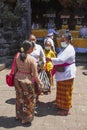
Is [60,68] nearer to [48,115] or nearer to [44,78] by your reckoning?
[48,115]

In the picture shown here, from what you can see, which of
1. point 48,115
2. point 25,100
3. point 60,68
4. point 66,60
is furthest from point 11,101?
point 66,60

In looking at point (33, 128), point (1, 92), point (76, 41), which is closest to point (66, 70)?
point (33, 128)

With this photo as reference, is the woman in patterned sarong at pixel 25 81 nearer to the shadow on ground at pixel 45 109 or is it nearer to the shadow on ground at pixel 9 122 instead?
the shadow on ground at pixel 9 122

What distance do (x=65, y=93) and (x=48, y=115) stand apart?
557 millimetres

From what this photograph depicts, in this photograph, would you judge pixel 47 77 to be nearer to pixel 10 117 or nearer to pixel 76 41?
pixel 10 117

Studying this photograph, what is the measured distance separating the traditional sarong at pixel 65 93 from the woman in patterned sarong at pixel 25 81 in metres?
0.90

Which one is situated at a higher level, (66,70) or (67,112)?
(66,70)

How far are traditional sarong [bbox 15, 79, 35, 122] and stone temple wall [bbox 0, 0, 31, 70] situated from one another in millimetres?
12058

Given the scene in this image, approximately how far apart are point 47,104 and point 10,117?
1.31 m

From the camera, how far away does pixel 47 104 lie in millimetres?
8516

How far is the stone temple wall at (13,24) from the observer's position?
66.4ft

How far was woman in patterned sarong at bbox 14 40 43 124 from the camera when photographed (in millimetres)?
6734

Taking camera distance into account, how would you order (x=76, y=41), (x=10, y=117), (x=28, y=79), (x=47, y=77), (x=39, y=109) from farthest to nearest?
1. (x=76, y=41)
2. (x=47, y=77)
3. (x=39, y=109)
4. (x=10, y=117)
5. (x=28, y=79)

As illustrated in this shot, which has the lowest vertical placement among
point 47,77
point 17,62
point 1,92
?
point 1,92
